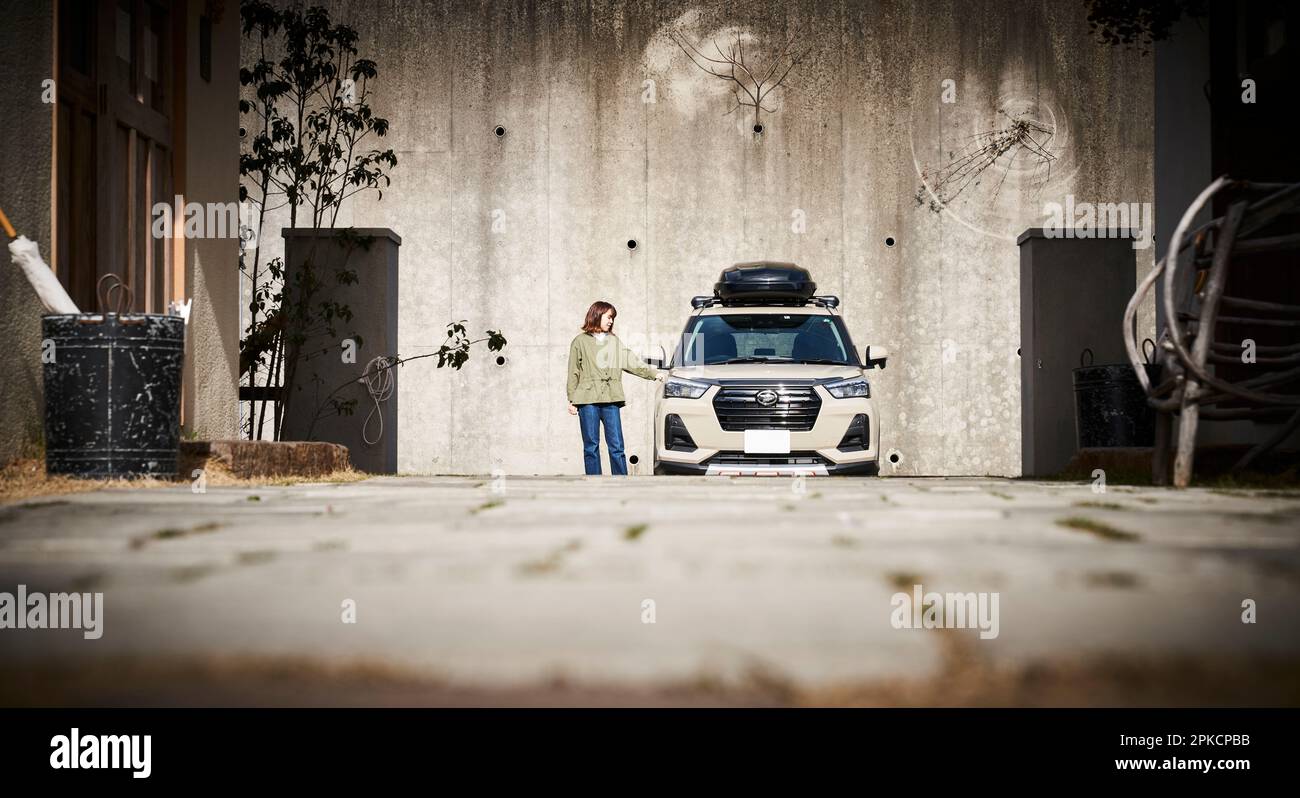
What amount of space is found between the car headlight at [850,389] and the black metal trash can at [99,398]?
4.44 meters

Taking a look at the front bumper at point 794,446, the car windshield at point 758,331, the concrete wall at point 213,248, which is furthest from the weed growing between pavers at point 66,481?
the car windshield at point 758,331

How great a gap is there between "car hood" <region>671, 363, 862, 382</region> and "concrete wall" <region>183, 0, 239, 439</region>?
3.44 metres

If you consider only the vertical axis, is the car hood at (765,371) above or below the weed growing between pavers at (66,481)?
above

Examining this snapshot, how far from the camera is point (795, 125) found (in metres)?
12.4

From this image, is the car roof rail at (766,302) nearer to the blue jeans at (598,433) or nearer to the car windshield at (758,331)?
the car windshield at (758,331)

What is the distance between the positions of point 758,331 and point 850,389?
1.19 m

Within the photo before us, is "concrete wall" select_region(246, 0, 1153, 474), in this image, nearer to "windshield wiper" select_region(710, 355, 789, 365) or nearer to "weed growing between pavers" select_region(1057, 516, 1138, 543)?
"windshield wiper" select_region(710, 355, 789, 365)

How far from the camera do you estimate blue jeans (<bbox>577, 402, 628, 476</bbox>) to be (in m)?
8.98

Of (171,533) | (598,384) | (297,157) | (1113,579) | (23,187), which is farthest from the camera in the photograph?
(297,157)

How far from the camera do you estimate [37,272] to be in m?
5.11

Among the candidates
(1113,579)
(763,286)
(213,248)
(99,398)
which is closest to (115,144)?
(213,248)

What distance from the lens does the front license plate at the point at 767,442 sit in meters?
7.63

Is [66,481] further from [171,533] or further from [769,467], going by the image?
[769,467]
